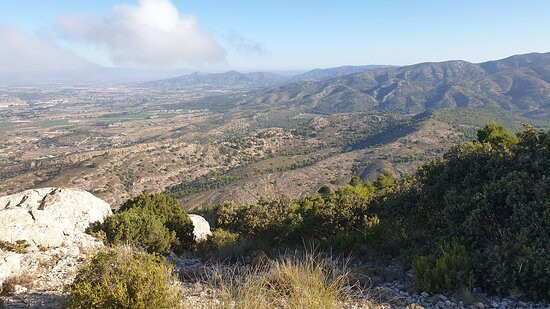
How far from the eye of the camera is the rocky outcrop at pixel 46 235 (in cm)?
821

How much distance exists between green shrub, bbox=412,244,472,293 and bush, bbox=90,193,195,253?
774 centimetres

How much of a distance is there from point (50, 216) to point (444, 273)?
11.7 meters

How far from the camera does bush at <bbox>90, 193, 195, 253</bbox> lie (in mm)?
11797

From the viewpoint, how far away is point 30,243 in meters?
10.6

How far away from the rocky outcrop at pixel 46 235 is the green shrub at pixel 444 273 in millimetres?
6895

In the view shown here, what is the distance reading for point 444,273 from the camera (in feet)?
21.4

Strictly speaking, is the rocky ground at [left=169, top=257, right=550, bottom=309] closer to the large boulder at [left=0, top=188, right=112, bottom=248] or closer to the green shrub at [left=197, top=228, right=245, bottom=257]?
the green shrub at [left=197, top=228, right=245, bottom=257]

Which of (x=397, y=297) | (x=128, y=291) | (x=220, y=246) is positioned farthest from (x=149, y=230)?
(x=397, y=297)

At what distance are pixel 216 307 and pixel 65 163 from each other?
9511 cm

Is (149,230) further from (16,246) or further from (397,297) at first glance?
(397,297)

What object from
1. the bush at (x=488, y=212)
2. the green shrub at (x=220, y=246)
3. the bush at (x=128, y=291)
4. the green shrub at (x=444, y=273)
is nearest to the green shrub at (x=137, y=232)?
the green shrub at (x=220, y=246)

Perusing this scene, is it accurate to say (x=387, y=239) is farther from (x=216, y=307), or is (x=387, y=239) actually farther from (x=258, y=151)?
(x=258, y=151)

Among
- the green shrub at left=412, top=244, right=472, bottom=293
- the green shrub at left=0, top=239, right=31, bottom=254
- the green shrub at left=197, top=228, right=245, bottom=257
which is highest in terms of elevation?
the green shrub at left=412, top=244, right=472, bottom=293

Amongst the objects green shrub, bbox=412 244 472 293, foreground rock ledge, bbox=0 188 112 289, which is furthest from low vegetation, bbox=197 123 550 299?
foreground rock ledge, bbox=0 188 112 289
